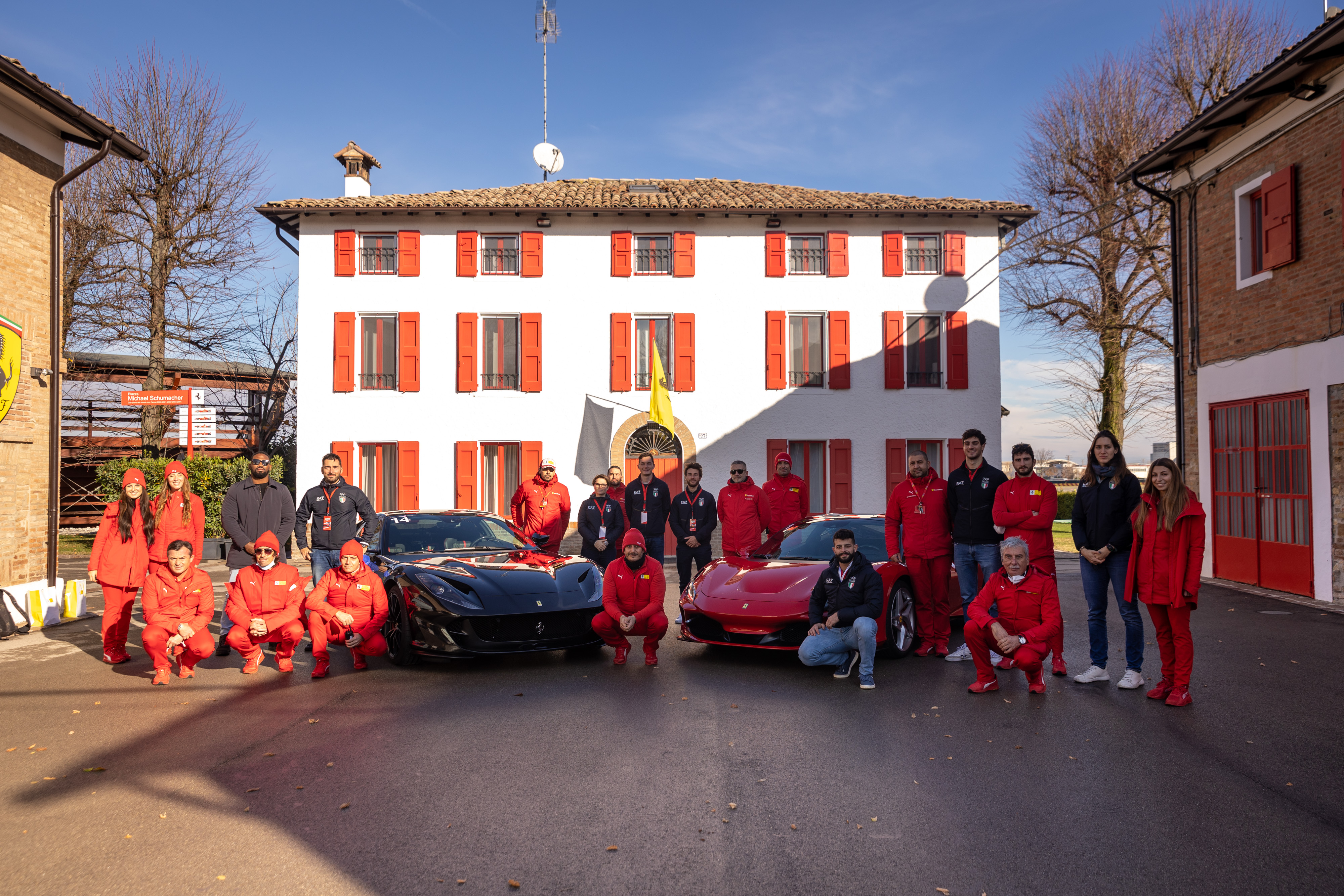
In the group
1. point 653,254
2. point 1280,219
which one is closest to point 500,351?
point 653,254

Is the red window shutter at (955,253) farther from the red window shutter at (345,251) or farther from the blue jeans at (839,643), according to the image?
the blue jeans at (839,643)

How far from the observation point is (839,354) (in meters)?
20.6

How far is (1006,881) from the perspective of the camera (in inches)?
124

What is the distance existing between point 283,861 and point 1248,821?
401 cm

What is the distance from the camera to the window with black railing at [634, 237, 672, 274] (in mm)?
20859

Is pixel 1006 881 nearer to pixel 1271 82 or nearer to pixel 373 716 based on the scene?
pixel 373 716

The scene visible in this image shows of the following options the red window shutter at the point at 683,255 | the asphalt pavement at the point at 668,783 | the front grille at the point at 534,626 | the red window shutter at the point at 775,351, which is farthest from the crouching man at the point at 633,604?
the red window shutter at the point at 683,255

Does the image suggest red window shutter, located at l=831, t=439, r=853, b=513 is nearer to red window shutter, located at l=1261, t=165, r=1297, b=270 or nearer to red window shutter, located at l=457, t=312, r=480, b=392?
red window shutter, located at l=457, t=312, r=480, b=392

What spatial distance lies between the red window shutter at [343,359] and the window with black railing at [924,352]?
1322cm

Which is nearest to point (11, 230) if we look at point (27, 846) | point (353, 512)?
point (353, 512)

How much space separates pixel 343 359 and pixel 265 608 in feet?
47.6

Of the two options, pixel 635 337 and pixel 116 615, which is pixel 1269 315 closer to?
pixel 635 337

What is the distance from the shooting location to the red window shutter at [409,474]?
20.1 metres

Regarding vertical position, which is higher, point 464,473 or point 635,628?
point 464,473
